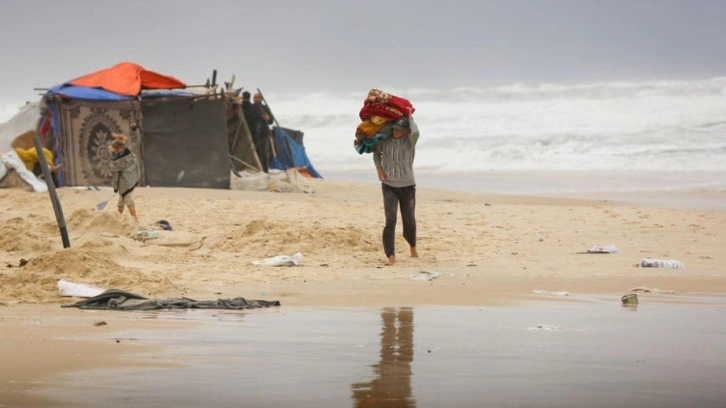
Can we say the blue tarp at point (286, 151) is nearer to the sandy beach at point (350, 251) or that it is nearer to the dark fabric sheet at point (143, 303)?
the sandy beach at point (350, 251)

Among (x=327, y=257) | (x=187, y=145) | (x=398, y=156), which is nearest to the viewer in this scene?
(x=398, y=156)

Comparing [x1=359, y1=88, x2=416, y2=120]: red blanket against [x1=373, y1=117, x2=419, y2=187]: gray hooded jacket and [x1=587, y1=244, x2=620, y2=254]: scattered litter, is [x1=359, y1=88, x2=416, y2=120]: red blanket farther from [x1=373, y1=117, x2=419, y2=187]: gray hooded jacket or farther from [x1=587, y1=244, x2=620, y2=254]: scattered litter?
[x1=587, y1=244, x2=620, y2=254]: scattered litter

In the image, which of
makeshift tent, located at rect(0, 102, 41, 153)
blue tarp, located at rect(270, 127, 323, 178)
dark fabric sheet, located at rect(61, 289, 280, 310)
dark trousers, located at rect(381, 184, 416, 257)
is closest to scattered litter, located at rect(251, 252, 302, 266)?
dark trousers, located at rect(381, 184, 416, 257)

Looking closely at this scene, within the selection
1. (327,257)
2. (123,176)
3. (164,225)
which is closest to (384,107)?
(327,257)

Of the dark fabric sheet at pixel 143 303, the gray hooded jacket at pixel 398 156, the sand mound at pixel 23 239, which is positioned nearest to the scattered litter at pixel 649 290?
the gray hooded jacket at pixel 398 156

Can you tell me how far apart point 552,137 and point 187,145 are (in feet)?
78.6

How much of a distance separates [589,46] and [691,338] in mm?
79810

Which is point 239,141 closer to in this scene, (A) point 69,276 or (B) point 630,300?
(A) point 69,276

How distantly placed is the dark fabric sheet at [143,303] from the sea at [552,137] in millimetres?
17543

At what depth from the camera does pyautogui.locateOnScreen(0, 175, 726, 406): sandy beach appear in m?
8.91

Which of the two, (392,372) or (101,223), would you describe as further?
(101,223)

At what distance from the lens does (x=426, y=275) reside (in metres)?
10.7

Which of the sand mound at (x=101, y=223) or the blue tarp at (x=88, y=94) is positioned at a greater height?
the blue tarp at (x=88, y=94)

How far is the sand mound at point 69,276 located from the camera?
8992mm
